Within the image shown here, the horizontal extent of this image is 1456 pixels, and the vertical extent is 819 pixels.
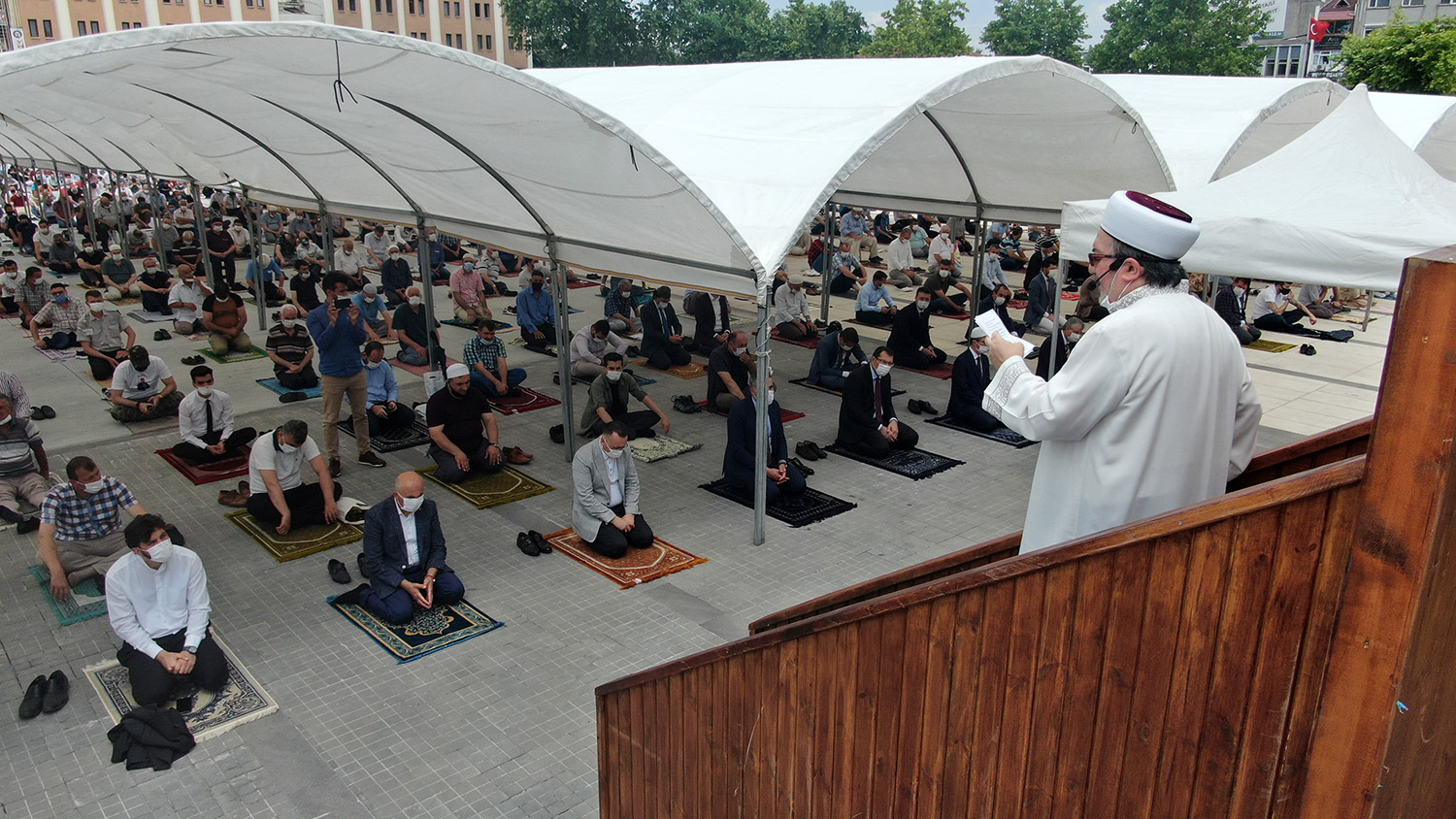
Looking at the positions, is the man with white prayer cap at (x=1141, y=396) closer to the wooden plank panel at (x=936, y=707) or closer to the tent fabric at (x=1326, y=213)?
the wooden plank panel at (x=936, y=707)

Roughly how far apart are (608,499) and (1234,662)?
261 inches

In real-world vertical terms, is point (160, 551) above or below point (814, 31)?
below

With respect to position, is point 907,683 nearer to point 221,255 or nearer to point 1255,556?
point 1255,556

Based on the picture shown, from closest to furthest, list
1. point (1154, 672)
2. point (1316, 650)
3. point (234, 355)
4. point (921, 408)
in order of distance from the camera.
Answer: point (1316, 650)
point (1154, 672)
point (921, 408)
point (234, 355)

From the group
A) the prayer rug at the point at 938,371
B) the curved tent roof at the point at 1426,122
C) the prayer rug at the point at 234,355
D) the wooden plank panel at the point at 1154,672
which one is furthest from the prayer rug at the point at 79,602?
the curved tent roof at the point at 1426,122

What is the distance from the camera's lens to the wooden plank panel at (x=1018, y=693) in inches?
79.7

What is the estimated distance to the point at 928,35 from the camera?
72.3m

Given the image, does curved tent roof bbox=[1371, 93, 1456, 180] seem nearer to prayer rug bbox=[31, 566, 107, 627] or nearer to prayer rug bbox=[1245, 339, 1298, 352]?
prayer rug bbox=[1245, 339, 1298, 352]

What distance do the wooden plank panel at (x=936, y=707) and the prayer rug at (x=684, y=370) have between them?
11.7 meters

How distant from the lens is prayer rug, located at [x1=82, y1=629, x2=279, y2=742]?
568 cm

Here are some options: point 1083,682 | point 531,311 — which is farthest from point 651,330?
point 1083,682

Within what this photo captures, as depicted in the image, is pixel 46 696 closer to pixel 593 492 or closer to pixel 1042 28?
pixel 593 492

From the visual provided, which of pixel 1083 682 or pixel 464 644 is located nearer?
pixel 1083 682

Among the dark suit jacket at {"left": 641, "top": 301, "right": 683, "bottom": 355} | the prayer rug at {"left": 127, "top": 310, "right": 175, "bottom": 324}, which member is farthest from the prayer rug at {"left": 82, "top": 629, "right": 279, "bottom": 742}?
the prayer rug at {"left": 127, "top": 310, "right": 175, "bottom": 324}
